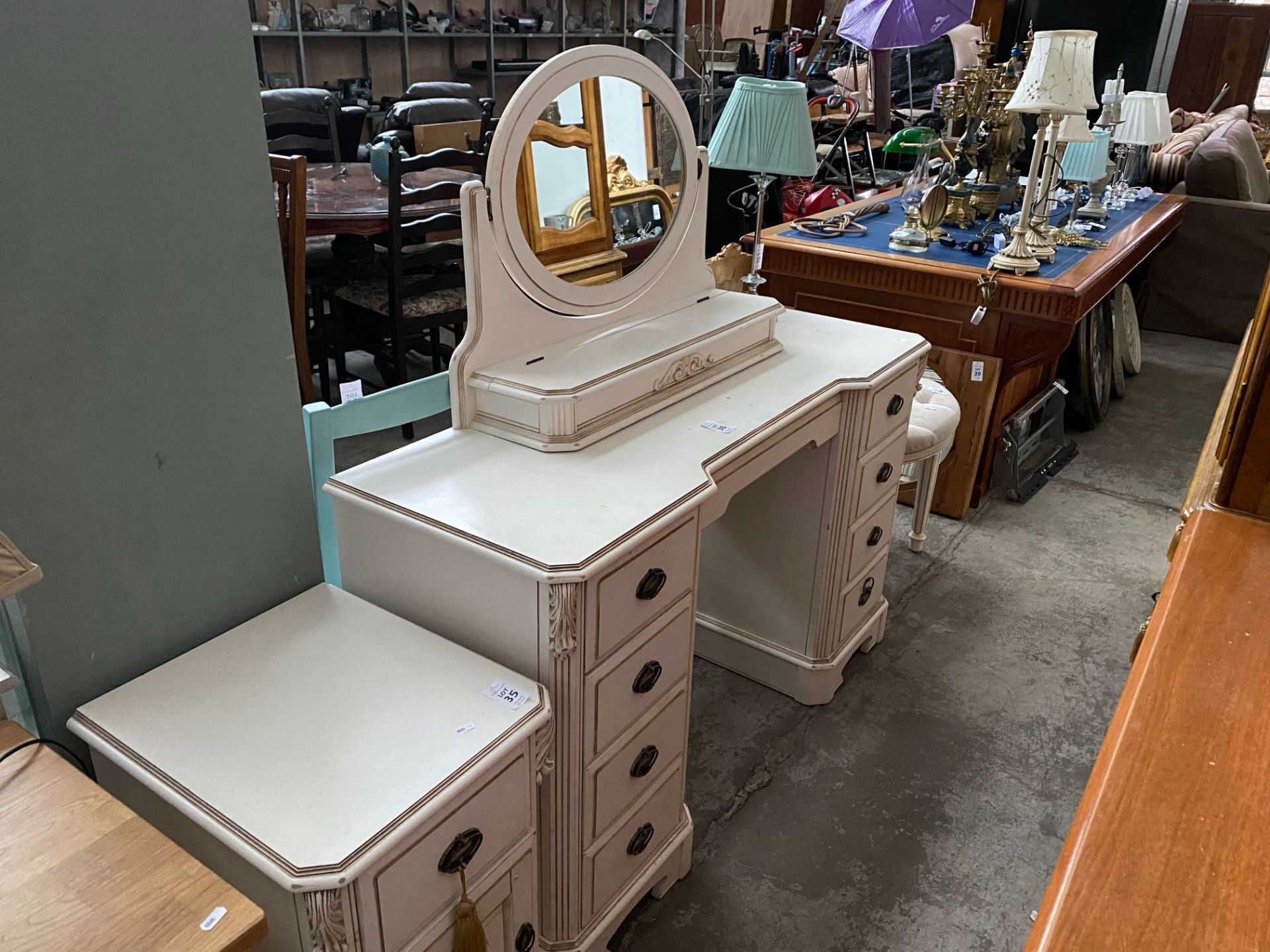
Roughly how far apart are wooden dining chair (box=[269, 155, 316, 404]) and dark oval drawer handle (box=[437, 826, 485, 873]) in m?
1.84

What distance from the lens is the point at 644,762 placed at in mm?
1406

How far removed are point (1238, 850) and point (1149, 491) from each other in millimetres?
2793

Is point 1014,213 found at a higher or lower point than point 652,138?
lower

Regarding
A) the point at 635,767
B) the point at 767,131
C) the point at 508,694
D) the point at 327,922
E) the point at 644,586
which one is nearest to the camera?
the point at 327,922

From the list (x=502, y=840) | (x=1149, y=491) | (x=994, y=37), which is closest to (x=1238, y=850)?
(x=502, y=840)

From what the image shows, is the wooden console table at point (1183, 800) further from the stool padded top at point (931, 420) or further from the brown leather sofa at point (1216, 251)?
the brown leather sofa at point (1216, 251)

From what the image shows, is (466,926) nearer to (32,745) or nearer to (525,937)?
(525,937)

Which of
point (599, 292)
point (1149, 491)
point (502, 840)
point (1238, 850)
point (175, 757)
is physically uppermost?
point (599, 292)

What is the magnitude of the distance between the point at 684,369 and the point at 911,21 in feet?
7.93

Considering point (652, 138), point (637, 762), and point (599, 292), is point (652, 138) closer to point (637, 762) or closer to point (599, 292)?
point (599, 292)

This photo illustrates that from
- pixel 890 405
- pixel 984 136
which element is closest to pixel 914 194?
A: pixel 984 136

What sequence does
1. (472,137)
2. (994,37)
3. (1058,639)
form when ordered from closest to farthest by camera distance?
1. (1058,639)
2. (472,137)
3. (994,37)

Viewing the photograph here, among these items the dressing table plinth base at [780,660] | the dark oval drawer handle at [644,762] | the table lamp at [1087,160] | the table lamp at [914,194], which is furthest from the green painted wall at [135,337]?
the table lamp at [1087,160]

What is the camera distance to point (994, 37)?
7.09m
